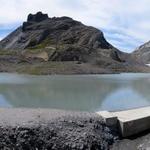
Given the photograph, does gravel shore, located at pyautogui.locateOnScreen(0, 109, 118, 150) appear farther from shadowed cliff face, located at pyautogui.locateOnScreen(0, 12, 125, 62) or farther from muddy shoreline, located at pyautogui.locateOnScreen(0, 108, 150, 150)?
shadowed cliff face, located at pyautogui.locateOnScreen(0, 12, 125, 62)

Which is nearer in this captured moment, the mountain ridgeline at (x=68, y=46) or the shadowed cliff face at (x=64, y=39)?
the mountain ridgeline at (x=68, y=46)

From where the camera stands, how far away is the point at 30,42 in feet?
299

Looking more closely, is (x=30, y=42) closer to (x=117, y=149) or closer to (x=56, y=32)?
(x=56, y=32)

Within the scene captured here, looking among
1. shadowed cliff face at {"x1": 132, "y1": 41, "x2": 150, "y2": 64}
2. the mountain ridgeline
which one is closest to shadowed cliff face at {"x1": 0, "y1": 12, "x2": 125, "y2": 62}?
the mountain ridgeline

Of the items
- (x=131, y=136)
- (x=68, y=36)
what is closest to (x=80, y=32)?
(x=68, y=36)

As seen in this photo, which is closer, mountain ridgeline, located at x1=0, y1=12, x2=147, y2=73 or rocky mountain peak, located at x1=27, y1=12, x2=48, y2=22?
mountain ridgeline, located at x1=0, y1=12, x2=147, y2=73

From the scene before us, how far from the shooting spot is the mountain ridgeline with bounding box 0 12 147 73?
5997 centimetres

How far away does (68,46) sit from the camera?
6531 cm

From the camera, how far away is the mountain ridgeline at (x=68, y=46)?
60.0 meters

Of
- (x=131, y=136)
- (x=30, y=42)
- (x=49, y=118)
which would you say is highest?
(x=49, y=118)

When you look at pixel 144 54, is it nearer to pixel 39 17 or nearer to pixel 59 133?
pixel 39 17

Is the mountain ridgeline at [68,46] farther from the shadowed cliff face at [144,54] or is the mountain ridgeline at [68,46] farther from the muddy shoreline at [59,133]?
the shadowed cliff face at [144,54]

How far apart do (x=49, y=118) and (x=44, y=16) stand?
319 ft

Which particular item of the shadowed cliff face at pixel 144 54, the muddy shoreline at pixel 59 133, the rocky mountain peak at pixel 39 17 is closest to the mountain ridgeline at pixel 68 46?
the rocky mountain peak at pixel 39 17
